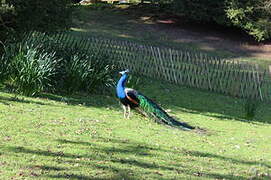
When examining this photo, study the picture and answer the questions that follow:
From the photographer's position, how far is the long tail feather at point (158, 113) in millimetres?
8602

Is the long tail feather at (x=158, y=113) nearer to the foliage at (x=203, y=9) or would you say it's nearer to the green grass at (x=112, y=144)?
the green grass at (x=112, y=144)

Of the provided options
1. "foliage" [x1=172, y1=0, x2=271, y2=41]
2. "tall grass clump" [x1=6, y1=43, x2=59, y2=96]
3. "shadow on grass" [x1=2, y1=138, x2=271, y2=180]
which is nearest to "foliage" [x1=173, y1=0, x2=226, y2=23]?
"foliage" [x1=172, y1=0, x2=271, y2=41]

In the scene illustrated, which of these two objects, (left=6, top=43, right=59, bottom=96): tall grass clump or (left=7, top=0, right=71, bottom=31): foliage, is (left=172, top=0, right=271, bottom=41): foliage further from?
(left=6, top=43, right=59, bottom=96): tall grass clump

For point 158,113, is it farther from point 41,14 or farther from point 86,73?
point 41,14

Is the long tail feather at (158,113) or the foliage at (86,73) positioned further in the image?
the foliage at (86,73)

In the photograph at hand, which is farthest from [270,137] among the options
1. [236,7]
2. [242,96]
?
[236,7]

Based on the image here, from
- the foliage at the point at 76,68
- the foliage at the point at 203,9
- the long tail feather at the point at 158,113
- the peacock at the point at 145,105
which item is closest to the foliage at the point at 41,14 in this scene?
the foliage at the point at 76,68

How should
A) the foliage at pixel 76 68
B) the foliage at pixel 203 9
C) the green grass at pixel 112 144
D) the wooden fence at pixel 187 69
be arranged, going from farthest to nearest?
the foliage at pixel 203 9
the wooden fence at pixel 187 69
the foliage at pixel 76 68
the green grass at pixel 112 144

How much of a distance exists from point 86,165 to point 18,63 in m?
5.05

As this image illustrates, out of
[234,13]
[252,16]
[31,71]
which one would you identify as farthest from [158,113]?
[252,16]

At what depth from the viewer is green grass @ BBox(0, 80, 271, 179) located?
545cm

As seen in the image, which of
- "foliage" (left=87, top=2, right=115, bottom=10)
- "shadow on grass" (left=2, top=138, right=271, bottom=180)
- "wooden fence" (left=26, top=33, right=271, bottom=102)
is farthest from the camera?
"foliage" (left=87, top=2, right=115, bottom=10)

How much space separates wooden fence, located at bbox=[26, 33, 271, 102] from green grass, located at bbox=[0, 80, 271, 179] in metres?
4.71

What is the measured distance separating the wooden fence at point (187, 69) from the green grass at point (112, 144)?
4.71 meters
